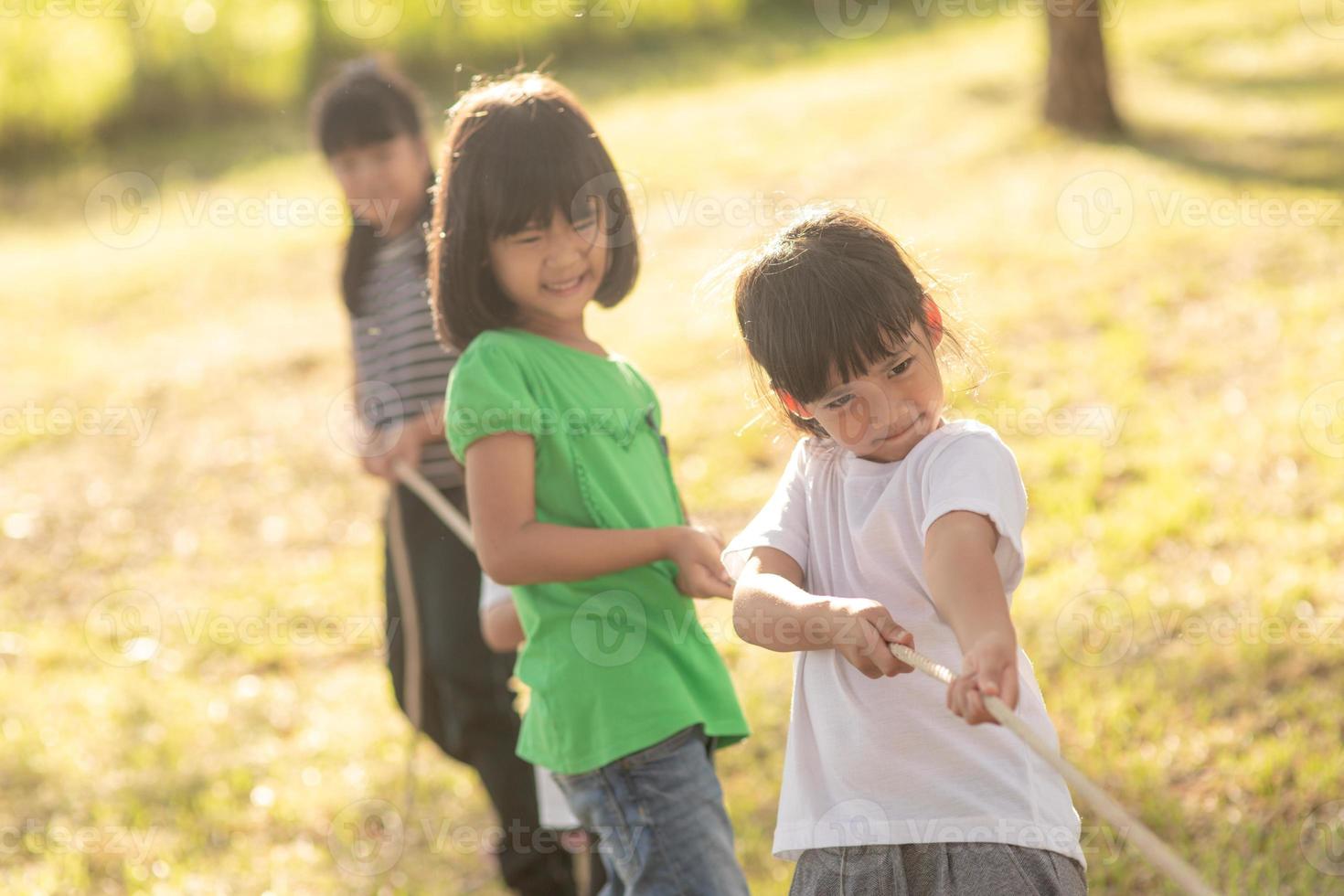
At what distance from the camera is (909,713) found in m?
1.68

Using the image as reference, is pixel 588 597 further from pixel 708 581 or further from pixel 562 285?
pixel 562 285

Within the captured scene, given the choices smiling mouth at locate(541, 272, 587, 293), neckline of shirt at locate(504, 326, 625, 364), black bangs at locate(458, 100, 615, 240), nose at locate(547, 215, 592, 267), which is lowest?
neckline of shirt at locate(504, 326, 625, 364)

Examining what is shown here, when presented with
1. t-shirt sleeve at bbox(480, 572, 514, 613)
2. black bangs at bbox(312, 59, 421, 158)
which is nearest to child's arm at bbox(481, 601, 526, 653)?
t-shirt sleeve at bbox(480, 572, 514, 613)

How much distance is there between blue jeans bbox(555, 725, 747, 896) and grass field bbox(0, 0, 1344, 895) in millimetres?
563

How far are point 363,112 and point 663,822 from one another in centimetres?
187

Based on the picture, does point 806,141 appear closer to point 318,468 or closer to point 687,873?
point 318,468

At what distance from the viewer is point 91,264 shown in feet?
32.6

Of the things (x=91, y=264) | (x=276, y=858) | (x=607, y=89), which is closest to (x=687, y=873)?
(x=276, y=858)

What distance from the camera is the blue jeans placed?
82.9 inches

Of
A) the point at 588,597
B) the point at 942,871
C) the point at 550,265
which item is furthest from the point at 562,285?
the point at 942,871

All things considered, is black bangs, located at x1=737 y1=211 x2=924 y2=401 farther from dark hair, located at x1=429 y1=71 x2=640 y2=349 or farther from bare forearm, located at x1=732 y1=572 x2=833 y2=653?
dark hair, located at x1=429 y1=71 x2=640 y2=349

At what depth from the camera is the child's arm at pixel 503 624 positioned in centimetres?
246

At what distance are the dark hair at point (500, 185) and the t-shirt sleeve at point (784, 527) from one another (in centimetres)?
59

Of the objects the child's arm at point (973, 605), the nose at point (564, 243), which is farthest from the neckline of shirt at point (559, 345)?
the child's arm at point (973, 605)
